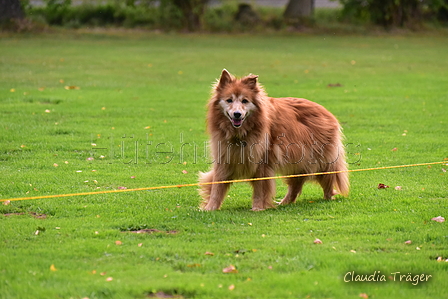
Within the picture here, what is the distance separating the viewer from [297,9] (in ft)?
154

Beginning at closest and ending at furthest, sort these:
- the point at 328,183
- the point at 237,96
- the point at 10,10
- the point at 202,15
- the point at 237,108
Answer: the point at 237,108 < the point at 237,96 < the point at 328,183 < the point at 10,10 < the point at 202,15

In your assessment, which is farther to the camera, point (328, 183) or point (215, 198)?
point (328, 183)

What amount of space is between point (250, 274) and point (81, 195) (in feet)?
12.4

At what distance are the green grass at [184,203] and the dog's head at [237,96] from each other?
51.7 inches

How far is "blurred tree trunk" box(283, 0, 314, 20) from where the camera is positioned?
152 feet

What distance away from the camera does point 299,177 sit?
8.85 m

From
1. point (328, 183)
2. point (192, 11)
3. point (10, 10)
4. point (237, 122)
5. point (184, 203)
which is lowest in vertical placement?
point (184, 203)

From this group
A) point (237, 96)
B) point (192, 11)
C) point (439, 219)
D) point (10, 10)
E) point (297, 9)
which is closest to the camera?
point (439, 219)

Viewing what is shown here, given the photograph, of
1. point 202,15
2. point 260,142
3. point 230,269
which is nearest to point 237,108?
point 260,142

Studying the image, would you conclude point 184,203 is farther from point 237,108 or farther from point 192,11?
point 192,11

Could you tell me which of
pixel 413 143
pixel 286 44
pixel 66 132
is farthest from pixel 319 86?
pixel 286 44

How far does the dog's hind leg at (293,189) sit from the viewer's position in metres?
8.88

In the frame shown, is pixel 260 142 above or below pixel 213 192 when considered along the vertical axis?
above

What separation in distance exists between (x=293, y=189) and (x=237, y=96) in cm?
176
